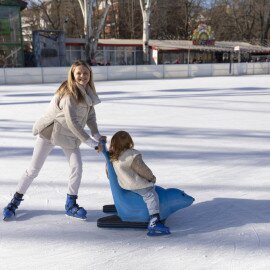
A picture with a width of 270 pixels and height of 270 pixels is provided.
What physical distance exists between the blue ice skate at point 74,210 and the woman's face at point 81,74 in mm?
831

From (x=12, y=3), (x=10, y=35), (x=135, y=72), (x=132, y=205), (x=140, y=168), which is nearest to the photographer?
(x=140, y=168)

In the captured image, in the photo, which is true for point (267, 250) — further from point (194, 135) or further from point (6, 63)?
point (6, 63)

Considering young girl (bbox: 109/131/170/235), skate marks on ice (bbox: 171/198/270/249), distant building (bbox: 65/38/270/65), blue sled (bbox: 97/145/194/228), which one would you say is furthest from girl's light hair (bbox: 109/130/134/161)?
distant building (bbox: 65/38/270/65)

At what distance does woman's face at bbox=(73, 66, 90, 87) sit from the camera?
7.95 ft

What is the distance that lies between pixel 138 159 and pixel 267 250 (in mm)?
925

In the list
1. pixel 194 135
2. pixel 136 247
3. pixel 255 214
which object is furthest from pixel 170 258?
pixel 194 135

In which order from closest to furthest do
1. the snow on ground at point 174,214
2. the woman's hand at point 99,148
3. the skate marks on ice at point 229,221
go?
1. the snow on ground at point 174,214
2. the skate marks on ice at point 229,221
3. the woman's hand at point 99,148

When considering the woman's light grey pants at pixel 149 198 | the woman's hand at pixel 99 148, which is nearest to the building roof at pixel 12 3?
the woman's hand at pixel 99 148

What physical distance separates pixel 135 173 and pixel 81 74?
73 cm

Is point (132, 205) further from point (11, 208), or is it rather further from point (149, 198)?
point (11, 208)

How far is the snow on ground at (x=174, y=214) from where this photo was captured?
2.11 metres

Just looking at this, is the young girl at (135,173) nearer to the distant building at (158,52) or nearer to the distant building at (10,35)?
the distant building at (10,35)

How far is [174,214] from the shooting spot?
276 cm

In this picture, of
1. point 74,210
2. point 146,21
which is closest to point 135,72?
point 146,21
